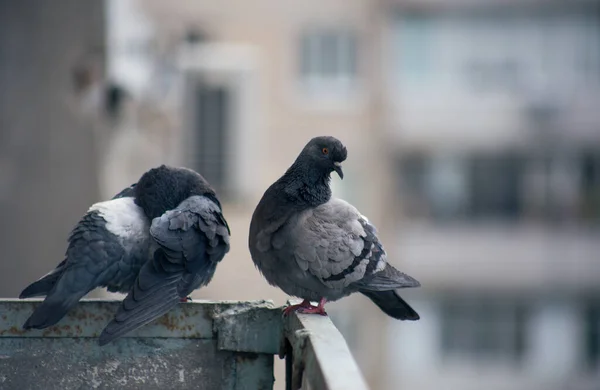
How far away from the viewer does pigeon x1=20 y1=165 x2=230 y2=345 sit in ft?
15.8

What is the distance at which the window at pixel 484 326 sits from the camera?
22.2m

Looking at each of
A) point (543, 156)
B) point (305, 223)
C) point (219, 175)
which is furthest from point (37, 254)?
point (543, 156)

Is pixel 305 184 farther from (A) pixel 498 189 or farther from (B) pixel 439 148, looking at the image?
(A) pixel 498 189

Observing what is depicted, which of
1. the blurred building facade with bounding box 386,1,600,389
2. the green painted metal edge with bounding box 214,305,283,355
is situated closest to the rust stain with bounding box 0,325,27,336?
the green painted metal edge with bounding box 214,305,283,355

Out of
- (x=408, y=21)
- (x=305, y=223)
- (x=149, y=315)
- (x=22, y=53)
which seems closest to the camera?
(x=149, y=315)

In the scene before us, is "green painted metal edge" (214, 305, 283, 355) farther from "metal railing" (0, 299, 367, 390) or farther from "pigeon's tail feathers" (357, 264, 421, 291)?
"pigeon's tail feathers" (357, 264, 421, 291)

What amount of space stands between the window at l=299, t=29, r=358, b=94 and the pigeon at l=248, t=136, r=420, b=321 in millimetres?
16470

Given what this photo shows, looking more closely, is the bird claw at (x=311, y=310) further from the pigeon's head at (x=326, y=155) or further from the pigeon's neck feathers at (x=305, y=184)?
the pigeon's head at (x=326, y=155)

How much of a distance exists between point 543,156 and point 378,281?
57.3ft

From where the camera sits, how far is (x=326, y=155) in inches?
212

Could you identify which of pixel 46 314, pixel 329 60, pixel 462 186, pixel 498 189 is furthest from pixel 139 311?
pixel 498 189

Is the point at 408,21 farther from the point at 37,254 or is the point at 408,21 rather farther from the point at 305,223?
the point at 305,223

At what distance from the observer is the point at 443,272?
21859mm

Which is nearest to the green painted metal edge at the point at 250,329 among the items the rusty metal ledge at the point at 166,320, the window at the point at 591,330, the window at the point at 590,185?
the rusty metal ledge at the point at 166,320
